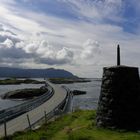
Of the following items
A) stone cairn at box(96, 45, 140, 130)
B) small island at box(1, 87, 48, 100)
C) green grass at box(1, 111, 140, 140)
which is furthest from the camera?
small island at box(1, 87, 48, 100)

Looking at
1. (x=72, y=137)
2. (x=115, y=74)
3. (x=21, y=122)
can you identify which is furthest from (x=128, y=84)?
(x=21, y=122)

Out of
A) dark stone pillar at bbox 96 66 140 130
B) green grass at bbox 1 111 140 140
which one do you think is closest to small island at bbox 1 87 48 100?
green grass at bbox 1 111 140 140

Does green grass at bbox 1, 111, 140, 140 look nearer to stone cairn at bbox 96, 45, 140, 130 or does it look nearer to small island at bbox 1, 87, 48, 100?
stone cairn at bbox 96, 45, 140, 130

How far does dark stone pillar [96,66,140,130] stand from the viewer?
24.3 meters

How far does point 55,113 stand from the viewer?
48.3 metres

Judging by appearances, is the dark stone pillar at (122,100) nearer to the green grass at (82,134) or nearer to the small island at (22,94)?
the green grass at (82,134)

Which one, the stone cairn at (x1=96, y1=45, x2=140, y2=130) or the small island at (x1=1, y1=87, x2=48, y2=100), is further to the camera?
the small island at (x1=1, y1=87, x2=48, y2=100)

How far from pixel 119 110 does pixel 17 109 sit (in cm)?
2690

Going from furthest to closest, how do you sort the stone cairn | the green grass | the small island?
the small island < the stone cairn < the green grass

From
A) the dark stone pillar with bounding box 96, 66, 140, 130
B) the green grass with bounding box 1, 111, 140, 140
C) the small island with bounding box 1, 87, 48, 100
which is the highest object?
the dark stone pillar with bounding box 96, 66, 140, 130

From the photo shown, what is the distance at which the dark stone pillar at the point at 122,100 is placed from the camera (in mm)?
24281

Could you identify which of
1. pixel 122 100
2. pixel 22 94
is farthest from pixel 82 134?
pixel 22 94

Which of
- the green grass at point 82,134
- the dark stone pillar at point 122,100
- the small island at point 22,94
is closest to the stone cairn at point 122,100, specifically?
the dark stone pillar at point 122,100

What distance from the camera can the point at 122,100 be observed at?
79.7 ft
